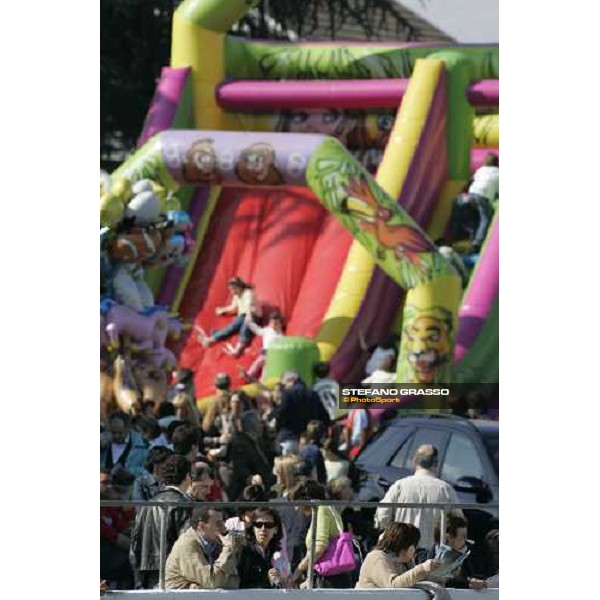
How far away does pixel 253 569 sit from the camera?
729 cm

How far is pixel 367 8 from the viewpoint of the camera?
12.8 metres

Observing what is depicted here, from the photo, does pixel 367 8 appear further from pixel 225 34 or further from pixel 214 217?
pixel 214 217

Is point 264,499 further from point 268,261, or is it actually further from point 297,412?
point 268,261

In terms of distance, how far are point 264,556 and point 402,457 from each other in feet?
5.94

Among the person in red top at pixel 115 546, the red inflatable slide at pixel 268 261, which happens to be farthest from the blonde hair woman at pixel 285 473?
the red inflatable slide at pixel 268 261

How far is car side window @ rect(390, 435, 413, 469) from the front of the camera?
900cm

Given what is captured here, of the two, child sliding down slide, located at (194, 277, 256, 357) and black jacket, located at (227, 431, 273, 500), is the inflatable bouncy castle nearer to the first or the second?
child sliding down slide, located at (194, 277, 256, 357)

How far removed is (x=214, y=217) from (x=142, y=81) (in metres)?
2.67

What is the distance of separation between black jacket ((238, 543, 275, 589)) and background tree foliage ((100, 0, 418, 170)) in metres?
6.24

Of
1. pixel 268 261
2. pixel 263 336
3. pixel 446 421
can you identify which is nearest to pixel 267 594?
pixel 446 421

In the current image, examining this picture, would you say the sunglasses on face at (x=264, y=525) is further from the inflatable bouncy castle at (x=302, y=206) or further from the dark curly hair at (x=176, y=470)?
the inflatable bouncy castle at (x=302, y=206)

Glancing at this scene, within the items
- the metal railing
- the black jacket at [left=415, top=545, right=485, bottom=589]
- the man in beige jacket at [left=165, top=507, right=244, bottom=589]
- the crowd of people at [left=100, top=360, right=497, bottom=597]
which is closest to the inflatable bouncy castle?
the crowd of people at [left=100, top=360, right=497, bottom=597]

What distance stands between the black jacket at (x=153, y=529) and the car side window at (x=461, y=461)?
1926mm
